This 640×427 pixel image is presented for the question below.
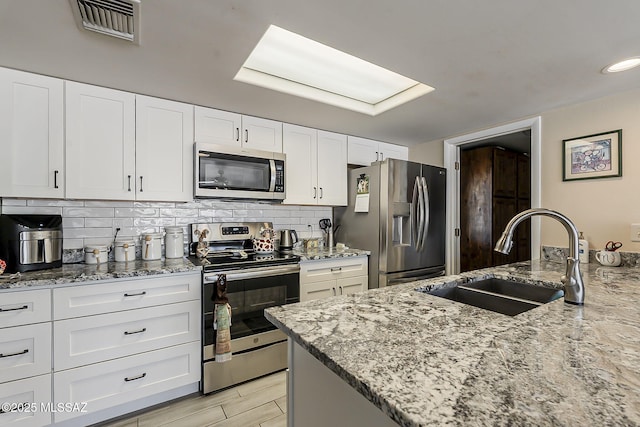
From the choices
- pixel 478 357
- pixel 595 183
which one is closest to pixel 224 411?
pixel 478 357

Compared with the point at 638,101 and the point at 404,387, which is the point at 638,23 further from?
the point at 404,387

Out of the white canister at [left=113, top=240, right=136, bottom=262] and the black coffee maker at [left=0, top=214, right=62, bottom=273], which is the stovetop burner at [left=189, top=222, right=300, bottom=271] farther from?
the black coffee maker at [left=0, top=214, right=62, bottom=273]

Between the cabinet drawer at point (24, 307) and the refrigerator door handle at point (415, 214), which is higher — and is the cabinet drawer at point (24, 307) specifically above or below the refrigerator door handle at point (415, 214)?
below

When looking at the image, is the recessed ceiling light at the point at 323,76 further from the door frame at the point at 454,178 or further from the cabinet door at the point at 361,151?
the door frame at the point at 454,178

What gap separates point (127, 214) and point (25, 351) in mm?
1039

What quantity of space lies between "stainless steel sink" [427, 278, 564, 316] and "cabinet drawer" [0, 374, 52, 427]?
6.83ft

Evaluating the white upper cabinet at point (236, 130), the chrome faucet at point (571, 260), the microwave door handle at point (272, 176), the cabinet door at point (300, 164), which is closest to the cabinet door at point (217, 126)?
the white upper cabinet at point (236, 130)

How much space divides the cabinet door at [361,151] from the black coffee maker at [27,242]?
2.50 meters

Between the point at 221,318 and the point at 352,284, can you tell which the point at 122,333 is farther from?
the point at 352,284

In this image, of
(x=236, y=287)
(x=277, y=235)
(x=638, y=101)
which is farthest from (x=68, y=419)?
(x=638, y=101)

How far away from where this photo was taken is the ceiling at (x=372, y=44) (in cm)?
124

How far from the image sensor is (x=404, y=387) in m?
0.55

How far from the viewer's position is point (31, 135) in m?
1.78

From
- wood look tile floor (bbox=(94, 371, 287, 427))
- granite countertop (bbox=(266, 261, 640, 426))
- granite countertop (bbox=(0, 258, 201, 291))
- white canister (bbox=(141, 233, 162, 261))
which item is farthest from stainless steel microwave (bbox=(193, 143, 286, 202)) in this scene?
granite countertop (bbox=(266, 261, 640, 426))
